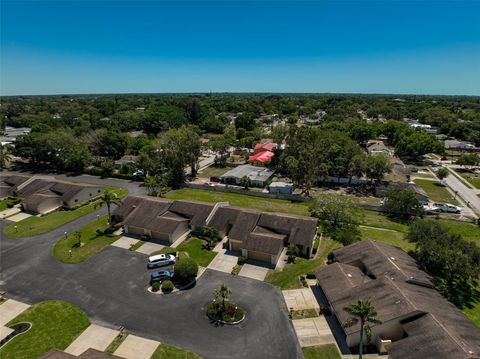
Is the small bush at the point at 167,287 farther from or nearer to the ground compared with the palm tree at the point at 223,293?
nearer to the ground

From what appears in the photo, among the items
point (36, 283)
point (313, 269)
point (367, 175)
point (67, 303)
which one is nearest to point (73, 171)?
point (36, 283)

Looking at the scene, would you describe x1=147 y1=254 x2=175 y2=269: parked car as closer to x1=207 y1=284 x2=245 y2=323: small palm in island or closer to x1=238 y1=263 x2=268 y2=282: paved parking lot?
x1=238 y1=263 x2=268 y2=282: paved parking lot

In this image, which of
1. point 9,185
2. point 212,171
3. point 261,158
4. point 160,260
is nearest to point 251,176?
point 212,171

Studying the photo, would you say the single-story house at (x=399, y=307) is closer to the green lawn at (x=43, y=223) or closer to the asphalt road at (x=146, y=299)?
the asphalt road at (x=146, y=299)

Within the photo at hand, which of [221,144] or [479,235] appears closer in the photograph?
[479,235]

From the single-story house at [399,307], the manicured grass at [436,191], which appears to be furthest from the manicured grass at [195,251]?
the manicured grass at [436,191]

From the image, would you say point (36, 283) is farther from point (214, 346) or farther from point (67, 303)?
point (214, 346)

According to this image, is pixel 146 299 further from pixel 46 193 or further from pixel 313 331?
pixel 46 193
